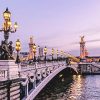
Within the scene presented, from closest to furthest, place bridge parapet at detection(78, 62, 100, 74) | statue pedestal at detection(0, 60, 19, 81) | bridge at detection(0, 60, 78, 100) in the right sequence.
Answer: statue pedestal at detection(0, 60, 19, 81) → bridge at detection(0, 60, 78, 100) → bridge parapet at detection(78, 62, 100, 74)

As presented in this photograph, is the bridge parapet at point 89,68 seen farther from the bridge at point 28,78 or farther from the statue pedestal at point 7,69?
the statue pedestal at point 7,69

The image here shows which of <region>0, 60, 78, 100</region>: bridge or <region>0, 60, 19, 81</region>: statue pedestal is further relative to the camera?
<region>0, 60, 78, 100</region>: bridge

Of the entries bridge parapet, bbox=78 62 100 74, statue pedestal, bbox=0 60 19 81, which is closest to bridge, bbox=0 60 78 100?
statue pedestal, bbox=0 60 19 81

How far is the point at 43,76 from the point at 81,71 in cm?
8233

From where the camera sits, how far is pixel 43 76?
182 feet

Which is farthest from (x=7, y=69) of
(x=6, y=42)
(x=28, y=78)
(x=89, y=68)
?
(x=89, y=68)

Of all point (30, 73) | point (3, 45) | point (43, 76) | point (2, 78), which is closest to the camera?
point (2, 78)

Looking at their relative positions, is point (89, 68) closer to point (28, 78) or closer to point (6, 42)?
point (28, 78)

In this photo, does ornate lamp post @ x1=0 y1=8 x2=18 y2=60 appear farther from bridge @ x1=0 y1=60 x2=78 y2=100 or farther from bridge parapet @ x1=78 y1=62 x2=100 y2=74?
bridge parapet @ x1=78 y1=62 x2=100 y2=74

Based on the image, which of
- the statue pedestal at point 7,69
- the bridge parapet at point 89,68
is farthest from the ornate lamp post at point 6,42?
the bridge parapet at point 89,68

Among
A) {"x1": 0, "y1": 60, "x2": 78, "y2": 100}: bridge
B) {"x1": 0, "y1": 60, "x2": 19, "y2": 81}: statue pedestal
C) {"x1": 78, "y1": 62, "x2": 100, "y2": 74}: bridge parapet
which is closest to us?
{"x1": 0, "y1": 60, "x2": 19, "y2": 81}: statue pedestal

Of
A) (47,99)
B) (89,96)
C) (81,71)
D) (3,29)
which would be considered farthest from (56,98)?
(81,71)

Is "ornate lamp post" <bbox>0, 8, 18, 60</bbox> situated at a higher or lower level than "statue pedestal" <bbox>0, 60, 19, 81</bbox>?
higher

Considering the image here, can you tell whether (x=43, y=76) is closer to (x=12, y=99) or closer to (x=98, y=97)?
(x=98, y=97)
